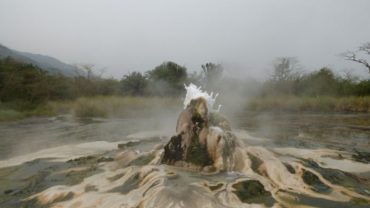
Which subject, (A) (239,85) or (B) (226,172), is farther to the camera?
(A) (239,85)

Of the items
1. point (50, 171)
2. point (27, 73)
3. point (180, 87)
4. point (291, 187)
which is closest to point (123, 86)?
point (180, 87)

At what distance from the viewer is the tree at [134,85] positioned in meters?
40.6

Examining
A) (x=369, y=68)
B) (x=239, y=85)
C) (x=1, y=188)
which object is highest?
(x=369, y=68)

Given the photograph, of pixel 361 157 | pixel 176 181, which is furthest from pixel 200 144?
pixel 361 157

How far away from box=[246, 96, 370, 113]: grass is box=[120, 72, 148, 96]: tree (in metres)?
16.1

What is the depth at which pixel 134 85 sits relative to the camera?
136 feet

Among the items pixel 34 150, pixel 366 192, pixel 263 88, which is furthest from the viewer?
pixel 263 88

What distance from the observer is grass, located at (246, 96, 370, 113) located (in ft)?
86.5

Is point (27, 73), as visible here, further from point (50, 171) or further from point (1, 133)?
point (50, 171)

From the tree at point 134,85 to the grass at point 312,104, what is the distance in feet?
52.8

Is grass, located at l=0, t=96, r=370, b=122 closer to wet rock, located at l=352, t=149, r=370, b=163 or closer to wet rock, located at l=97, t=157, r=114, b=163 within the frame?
wet rock, located at l=97, t=157, r=114, b=163

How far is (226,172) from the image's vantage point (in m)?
6.75

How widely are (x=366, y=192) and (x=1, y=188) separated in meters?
6.85

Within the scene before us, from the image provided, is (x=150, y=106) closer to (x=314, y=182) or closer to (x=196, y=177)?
(x=196, y=177)
